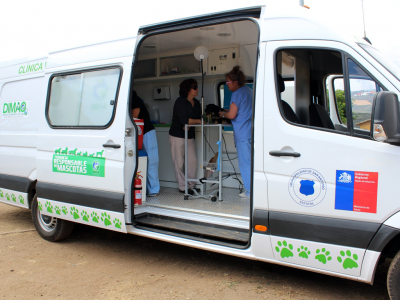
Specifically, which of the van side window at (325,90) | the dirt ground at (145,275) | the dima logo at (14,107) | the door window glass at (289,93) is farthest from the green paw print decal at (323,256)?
the dima logo at (14,107)

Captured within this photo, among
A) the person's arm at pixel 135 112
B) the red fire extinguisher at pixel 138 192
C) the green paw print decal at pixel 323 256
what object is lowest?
the green paw print decal at pixel 323 256

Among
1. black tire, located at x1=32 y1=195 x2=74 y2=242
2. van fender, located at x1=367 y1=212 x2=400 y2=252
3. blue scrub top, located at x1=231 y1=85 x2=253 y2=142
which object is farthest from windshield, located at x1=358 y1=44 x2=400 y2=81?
black tire, located at x1=32 y1=195 x2=74 y2=242

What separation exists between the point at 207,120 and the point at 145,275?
115 inches

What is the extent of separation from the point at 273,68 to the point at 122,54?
69.4 inches

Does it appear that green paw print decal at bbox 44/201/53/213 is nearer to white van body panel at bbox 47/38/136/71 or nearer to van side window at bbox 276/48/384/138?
white van body panel at bbox 47/38/136/71

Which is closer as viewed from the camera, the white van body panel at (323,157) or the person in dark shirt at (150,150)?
the white van body panel at (323,157)

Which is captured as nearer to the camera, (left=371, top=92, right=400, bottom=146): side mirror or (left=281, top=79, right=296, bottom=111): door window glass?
(left=371, top=92, right=400, bottom=146): side mirror

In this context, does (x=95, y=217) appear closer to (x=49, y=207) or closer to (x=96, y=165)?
(x=96, y=165)

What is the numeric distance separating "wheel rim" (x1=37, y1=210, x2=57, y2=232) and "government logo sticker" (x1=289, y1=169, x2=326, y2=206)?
342 centimetres

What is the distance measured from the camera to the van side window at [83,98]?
4.12 m

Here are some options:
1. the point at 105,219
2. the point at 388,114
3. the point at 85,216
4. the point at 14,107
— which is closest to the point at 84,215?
the point at 85,216

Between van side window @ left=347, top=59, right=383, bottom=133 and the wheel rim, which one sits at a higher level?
van side window @ left=347, top=59, right=383, bottom=133

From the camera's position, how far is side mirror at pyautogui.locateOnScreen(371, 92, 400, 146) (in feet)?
8.07

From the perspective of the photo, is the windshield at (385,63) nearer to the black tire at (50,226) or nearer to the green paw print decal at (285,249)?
the green paw print decal at (285,249)
